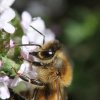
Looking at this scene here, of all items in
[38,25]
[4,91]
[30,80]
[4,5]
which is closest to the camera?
[4,91]

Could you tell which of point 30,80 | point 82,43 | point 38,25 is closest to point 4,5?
point 38,25

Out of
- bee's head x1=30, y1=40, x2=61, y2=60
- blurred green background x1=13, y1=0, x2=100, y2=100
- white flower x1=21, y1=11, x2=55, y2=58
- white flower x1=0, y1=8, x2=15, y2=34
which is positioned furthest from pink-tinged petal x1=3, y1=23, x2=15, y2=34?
blurred green background x1=13, y1=0, x2=100, y2=100

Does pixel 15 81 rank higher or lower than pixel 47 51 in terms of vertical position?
lower

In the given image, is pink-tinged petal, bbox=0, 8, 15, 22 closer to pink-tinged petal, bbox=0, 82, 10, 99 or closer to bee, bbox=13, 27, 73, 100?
bee, bbox=13, 27, 73, 100

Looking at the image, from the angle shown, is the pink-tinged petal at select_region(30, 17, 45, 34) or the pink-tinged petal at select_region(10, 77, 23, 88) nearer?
the pink-tinged petal at select_region(10, 77, 23, 88)

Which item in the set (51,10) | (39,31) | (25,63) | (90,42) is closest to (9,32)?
(25,63)

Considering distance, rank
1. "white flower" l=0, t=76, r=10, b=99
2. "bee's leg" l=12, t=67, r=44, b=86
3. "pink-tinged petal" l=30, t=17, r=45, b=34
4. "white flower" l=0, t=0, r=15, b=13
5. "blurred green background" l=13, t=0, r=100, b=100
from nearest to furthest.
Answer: "white flower" l=0, t=76, r=10, b=99 → "bee's leg" l=12, t=67, r=44, b=86 → "white flower" l=0, t=0, r=15, b=13 → "pink-tinged petal" l=30, t=17, r=45, b=34 → "blurred green background" l=13, t=0, r=100, b=100

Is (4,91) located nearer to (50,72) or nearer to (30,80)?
(30,80)

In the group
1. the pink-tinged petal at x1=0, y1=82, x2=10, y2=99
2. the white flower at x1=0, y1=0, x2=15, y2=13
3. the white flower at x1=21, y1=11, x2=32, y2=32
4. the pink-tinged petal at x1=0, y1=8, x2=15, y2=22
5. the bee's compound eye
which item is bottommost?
the pink-tinged petal at x1=0, y1=82, x2=10, y2=99
